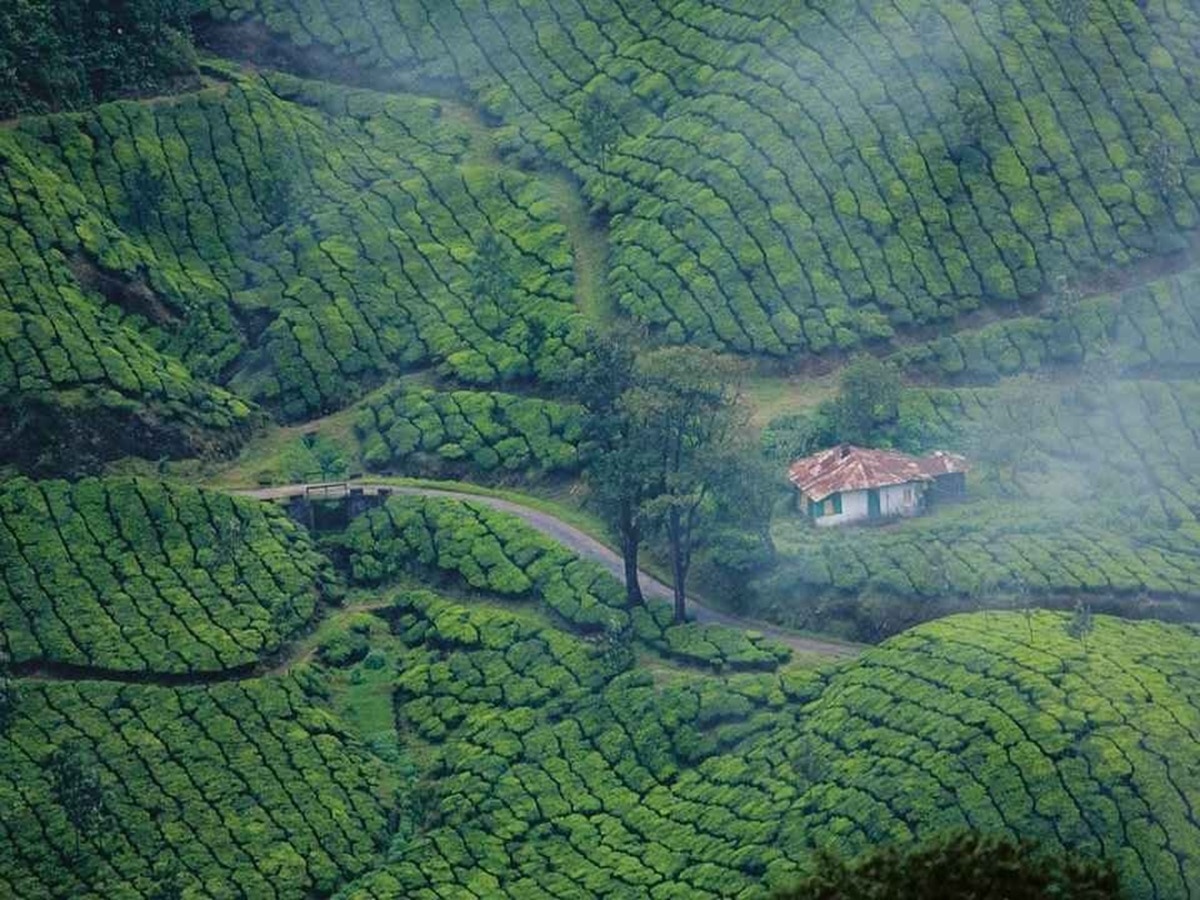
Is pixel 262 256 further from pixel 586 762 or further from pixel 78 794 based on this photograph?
pixel 78 794

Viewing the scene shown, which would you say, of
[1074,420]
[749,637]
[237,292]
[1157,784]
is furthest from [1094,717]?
[237,292]

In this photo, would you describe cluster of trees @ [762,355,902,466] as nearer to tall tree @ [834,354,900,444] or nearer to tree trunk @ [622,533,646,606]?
tall tree @ [834,354,900,444]

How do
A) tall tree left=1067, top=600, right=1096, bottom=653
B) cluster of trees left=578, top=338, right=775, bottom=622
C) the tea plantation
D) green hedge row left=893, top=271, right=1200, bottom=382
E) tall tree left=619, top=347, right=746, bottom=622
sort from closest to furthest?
A: the tea plantation, tall tree left=1067, top=600, right=1096, bottom=653, cluster of trees left=578, top=338, right=775, bottom=622, tall tree left=619, top=347, right=746, bottom=622, green hedge row left=893, top=271, right=1200, bottom=382

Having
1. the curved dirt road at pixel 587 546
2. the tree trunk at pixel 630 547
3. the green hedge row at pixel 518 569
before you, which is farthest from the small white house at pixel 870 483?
the green hedge row at pixel 518 569

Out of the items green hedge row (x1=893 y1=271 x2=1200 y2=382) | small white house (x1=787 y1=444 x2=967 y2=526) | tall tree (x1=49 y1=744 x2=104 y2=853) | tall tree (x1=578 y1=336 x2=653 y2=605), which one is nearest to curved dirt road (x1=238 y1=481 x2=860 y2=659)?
tall tree (x1=578 y1=336 x2=653 y2=605)

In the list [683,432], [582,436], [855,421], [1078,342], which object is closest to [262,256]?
[582,436]

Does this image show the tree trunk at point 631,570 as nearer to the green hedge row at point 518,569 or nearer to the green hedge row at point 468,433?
the green hedge row at point 518,569

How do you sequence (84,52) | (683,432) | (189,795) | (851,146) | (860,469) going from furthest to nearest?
(84,52) → (851,146) → (860,469) → (683,432) → (189,795)
